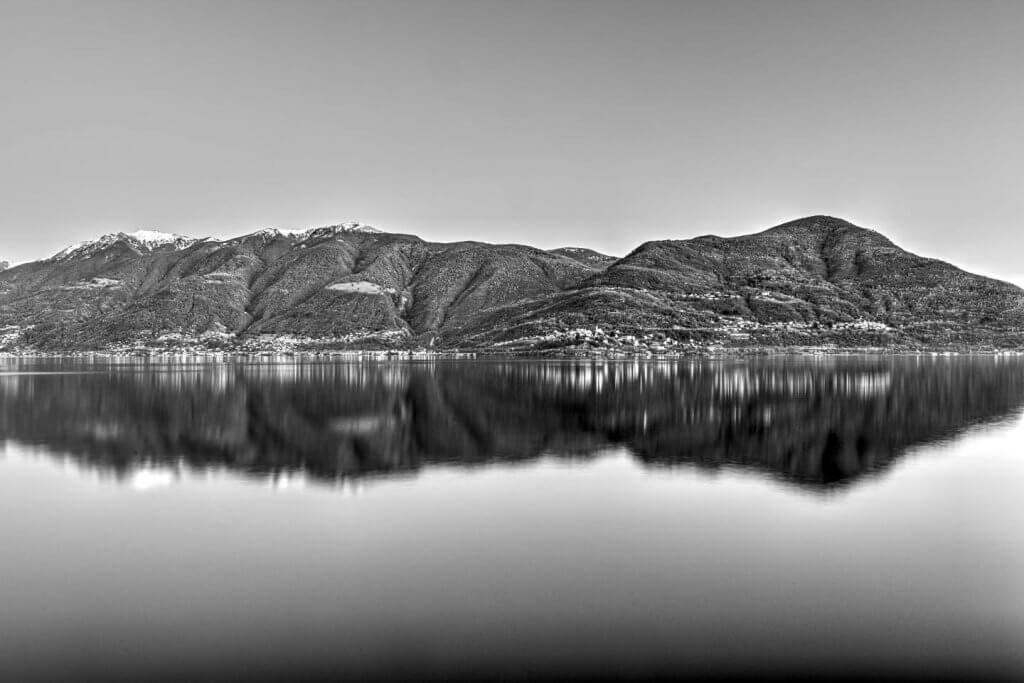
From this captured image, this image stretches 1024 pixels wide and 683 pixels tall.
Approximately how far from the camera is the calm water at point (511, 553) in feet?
48.6

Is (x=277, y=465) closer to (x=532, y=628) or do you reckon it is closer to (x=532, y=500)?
(x=532, y=500)

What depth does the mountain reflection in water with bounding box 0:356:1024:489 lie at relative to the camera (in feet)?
134

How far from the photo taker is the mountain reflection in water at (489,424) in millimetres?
40938

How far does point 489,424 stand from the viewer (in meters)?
57.8

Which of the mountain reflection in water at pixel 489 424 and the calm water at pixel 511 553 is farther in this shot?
the mountain reflection in water at pixel 489 424

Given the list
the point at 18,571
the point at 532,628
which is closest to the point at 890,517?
the point at 532,628

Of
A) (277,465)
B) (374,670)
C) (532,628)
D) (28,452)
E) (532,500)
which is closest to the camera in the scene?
(374,670)

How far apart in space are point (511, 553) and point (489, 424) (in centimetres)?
3571

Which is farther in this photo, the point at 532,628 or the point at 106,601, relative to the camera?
the point at 106,601

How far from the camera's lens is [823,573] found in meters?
19.8

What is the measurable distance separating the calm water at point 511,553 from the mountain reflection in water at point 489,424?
539 millimetres

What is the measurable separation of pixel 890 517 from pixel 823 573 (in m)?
8.92

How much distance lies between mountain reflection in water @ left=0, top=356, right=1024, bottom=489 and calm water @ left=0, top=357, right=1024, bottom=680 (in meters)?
0.54

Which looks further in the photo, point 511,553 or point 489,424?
point 489,424
